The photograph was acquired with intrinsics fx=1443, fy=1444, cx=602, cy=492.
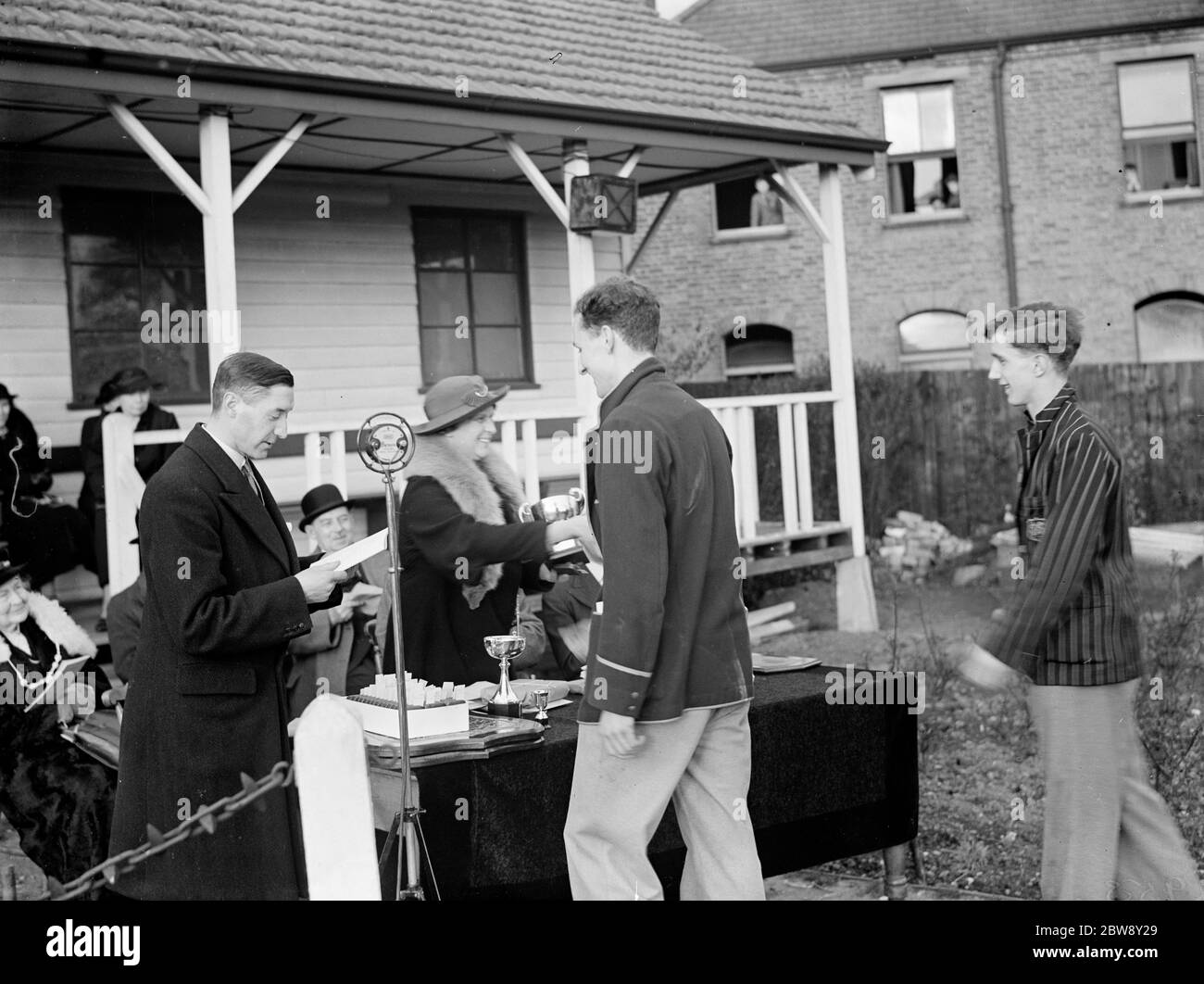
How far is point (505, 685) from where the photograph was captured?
15.6ft

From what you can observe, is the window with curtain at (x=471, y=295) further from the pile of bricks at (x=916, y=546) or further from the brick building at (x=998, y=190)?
the brick building at (x=998, y=190)

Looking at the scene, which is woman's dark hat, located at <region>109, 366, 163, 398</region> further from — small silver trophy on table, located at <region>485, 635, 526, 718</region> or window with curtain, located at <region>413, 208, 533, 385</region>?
small silver trophy on table, located at <region>485, 635, 526, 718</region>

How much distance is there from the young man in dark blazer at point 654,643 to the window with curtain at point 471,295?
816 cm

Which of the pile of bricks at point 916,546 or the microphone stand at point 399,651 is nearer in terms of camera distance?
the microphone stand at point 399,651

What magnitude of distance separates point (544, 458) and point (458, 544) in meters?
6.94

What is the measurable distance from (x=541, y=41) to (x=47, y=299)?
→ 403 cm

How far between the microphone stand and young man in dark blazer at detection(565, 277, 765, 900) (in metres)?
0.45

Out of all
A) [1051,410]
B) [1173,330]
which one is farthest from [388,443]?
[1173,330]

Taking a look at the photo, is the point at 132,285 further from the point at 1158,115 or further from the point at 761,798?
the point at 1158,115

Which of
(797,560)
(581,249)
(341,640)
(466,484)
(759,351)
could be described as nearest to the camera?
(466,484)

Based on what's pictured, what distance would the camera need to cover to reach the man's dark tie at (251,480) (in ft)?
13.6

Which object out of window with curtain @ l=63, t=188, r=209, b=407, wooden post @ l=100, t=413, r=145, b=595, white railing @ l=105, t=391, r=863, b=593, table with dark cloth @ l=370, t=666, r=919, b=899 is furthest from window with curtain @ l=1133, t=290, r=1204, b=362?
table with dark cloth @ l=370, t=666, r=919, b=899

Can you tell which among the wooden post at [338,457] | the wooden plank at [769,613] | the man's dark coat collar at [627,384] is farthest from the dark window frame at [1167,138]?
the man's dark coat collar at [627,384]
